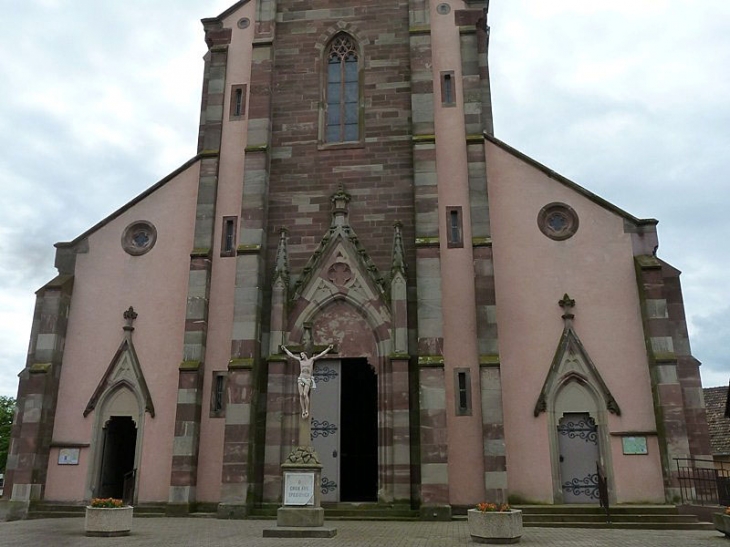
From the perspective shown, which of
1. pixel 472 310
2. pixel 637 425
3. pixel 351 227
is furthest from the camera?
pixel 351 227

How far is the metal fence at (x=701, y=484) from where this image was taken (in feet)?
53.5

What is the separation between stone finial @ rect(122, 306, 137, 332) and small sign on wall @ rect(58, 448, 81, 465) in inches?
139

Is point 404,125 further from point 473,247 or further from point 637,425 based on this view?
point 637,425

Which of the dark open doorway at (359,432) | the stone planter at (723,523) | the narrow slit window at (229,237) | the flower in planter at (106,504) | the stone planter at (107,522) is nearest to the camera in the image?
the stone planter at (723,523)

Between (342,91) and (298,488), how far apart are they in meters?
12.6

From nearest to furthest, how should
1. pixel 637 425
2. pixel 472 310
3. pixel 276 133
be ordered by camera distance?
pixel 637 425 < pixel 472 310 < pixel 276 133

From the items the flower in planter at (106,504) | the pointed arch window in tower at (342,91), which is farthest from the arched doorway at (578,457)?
the flower in planter at (106,504)

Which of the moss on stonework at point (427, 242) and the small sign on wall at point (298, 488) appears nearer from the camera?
the small sign on wall at point (298, 488)

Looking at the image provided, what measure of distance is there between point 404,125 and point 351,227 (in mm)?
3616

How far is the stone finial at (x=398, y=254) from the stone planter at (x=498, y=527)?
25.4ft

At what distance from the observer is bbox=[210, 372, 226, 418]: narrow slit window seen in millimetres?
18438

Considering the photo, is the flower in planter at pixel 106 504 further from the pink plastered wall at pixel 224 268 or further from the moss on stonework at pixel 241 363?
the moss on stonework at pixel 241 363

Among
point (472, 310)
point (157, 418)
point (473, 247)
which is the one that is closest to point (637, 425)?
point (472, 310)

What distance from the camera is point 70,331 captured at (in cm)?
1978
